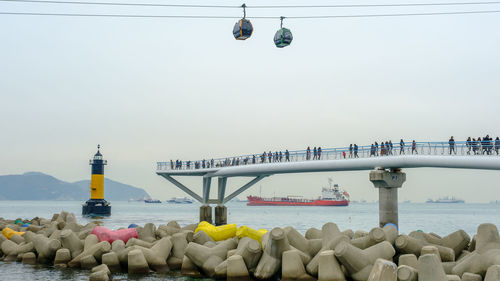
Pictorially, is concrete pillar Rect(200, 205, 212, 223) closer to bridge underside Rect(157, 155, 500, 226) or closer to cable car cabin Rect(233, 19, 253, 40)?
bridge underside Rect(157, 155, 500, 226)

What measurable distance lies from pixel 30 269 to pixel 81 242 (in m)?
2.06

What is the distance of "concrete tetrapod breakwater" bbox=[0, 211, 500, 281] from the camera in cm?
1403

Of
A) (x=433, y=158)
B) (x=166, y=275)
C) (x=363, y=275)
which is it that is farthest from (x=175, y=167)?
(x=363, y=275)

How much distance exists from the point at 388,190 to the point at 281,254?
1828 cm

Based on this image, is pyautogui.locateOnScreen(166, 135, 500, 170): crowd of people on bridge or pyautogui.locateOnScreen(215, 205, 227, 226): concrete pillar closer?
pyautogui.locateOnScreen(166, 135, 500, 170): crowd of people on bridge

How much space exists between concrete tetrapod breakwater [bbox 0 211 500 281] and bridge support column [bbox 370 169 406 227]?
12.2m

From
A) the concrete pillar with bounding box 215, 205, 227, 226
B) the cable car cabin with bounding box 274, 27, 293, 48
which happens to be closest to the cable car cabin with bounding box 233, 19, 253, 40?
the cable car cabin with bounding box 274, 27, 293, 48

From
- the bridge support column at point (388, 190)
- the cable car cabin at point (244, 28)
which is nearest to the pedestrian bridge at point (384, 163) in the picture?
the bridge support column at point (388, 190)

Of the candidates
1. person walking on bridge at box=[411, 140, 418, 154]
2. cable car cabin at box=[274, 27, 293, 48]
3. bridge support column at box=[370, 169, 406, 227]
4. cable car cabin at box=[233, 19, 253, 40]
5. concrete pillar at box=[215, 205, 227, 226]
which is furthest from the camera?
concrete pillar at box=[215, 205, 227, 226]

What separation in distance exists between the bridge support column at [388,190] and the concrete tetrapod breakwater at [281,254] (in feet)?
40.0

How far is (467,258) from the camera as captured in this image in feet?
48.4

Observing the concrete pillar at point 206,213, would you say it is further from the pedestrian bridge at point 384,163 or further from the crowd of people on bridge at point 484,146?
the crowd of people on bridge at point 484,146

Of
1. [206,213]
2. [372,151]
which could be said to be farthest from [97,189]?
[372,151]

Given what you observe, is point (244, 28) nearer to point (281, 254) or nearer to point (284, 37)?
point (284, 37)
